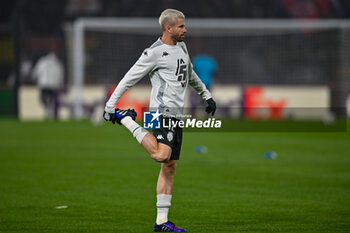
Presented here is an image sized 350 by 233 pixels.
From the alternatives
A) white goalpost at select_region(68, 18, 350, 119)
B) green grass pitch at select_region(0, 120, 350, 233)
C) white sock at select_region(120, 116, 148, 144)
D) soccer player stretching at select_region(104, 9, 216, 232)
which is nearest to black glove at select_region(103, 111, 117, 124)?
soccer player stretching at select_region(104, 9, 216, 232)

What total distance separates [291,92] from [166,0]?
35.5ft

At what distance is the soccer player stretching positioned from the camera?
307 inches

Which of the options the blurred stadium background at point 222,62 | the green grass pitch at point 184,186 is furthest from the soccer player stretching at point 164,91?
the blurred stadium background at point 222,62

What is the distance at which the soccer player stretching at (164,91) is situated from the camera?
7.81 meters

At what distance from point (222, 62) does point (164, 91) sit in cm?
2384

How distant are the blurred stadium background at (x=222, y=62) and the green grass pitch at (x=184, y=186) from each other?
319 inches

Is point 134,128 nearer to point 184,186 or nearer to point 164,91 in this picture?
point 164,91

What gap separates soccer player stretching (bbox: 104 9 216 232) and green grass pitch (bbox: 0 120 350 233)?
2.27 ft

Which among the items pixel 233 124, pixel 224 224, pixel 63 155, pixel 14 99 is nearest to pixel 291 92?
pixel 233 124

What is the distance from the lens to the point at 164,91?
7.93 meters

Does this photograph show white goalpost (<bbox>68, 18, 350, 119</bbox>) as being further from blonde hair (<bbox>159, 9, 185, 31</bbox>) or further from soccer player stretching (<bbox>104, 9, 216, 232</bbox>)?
blonde hair (<bbox>159, 9, 185, 31</bbox>)

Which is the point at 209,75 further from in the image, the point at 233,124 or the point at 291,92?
the point at 291,92

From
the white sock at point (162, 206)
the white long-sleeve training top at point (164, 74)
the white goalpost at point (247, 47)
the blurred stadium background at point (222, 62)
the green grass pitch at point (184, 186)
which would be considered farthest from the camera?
the white goalpost at point (247, 47)

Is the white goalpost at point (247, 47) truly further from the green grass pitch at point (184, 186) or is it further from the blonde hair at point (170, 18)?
the blonde hair at point (170, 18)
